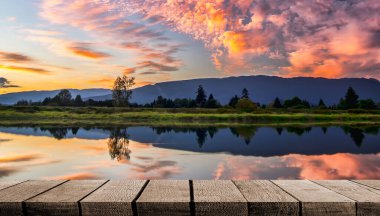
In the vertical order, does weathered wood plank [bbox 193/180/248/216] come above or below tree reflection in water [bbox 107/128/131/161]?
above

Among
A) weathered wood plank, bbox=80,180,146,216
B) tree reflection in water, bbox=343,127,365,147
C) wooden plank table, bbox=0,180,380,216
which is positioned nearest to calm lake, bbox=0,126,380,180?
tree reflection in water, bbox=343,127,365,147

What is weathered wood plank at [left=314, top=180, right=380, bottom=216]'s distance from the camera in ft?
10.3

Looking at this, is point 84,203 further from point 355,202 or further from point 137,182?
point 355,202

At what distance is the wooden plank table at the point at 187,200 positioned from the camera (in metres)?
3.08

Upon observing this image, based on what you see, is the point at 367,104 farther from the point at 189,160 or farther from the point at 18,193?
the point at 18,193

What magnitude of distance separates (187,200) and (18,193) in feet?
4.61

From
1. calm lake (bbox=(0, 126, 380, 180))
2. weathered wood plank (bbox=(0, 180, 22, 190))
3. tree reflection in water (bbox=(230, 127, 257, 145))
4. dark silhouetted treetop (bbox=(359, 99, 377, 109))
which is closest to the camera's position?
weathered wood plank (bbox=(0, 180, 22, 190))

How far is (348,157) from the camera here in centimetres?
Result: 1658

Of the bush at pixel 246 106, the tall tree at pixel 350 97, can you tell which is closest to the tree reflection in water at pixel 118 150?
the bush at pixel 246 106

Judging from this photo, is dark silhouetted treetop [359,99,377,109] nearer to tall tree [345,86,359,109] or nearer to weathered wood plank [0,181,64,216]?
tall tree [345,86,359,109]

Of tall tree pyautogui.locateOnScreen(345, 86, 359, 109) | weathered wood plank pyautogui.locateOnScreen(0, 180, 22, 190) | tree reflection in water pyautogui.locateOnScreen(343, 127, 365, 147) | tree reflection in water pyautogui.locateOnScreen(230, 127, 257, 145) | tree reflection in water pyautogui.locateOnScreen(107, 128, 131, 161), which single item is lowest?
tree reflection in water pyautogui.locateOnScreen(343, 127, 365, 147)

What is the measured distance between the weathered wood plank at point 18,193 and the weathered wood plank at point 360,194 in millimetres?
2467

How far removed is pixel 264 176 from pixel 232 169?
142 cm

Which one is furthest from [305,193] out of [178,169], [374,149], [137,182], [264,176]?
[374,149]
